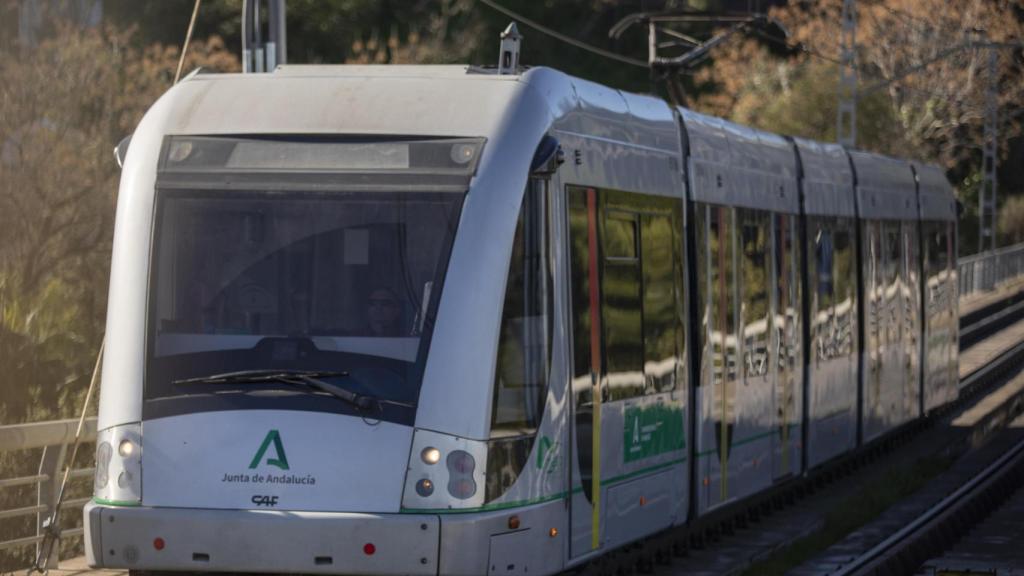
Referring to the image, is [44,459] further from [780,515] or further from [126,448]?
[780,515]

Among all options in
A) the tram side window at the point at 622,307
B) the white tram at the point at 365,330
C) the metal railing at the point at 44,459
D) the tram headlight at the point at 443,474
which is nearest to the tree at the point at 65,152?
the metal railing at the point at 44,459

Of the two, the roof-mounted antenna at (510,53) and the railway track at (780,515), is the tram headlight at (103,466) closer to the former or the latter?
the roof-mounted antenna at (510,53)

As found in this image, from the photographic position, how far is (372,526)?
978 centimetres

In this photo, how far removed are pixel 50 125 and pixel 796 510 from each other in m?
16.3

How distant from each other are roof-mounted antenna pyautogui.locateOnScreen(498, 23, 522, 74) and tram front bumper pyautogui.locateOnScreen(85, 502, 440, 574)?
2845 mm

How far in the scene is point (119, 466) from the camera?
33.3 ft

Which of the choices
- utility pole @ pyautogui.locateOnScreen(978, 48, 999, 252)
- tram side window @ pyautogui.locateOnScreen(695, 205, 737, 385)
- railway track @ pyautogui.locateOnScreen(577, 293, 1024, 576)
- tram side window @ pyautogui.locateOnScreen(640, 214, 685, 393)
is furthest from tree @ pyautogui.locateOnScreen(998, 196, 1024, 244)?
tram side window @ pyautogui.locateOnScreen(640, 214, 685, 393)

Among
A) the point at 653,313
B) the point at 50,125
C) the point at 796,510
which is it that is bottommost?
the point at 796,510

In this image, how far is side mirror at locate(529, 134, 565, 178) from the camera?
34.9 ft

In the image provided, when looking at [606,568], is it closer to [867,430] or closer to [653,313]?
[653,313]

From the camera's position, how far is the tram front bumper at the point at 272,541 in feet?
32.0

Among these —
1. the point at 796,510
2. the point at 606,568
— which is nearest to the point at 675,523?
the point at 606,568

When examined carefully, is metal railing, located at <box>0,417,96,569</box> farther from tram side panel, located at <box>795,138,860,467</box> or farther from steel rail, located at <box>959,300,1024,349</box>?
steel rail, located at <box>959,300,1024,349</box>

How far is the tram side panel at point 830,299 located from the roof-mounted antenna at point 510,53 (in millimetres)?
6870
